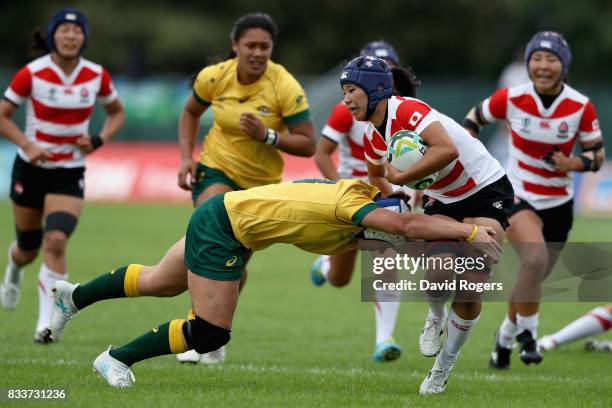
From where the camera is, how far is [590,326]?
9.95 m

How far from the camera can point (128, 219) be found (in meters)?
21.3

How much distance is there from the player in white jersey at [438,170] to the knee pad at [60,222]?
3.10 metres

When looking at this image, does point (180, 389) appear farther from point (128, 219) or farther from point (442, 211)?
point (128, 219)

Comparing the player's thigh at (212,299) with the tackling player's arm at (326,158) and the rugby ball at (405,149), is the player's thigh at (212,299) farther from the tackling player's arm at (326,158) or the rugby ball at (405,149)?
the tackling player's arm at (326,158)

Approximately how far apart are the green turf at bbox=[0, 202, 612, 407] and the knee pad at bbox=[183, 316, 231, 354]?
31 cm

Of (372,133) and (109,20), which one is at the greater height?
(372,133)

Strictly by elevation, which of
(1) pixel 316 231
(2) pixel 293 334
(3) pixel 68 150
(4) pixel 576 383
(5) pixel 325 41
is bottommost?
(5) pixel 325 41

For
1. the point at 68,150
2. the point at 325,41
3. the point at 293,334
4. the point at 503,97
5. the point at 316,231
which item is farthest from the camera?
the point at 325,41

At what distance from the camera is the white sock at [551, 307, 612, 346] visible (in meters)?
9.91

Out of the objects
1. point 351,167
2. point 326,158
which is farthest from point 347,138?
point 326,158

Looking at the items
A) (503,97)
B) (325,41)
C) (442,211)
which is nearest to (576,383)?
(442,211)

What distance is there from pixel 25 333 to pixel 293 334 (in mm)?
2437

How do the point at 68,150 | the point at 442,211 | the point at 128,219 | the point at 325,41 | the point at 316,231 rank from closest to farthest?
the point at 316,231
the point at 442,211
the point at 68,150
the point at 128,219
the point at 325,41

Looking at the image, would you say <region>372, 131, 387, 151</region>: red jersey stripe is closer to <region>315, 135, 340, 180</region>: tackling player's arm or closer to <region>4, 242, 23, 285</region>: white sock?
<region>315, 135, 340, 180</region>: tackling player's arm
